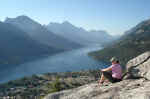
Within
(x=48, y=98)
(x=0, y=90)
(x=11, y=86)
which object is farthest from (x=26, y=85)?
(x=48, y=98)

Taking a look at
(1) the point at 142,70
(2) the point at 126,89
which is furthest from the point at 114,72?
(1) the point at 142,70

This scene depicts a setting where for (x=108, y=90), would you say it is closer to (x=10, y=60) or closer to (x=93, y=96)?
(x=93, y=96)

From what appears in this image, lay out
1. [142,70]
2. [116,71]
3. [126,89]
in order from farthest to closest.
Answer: [142,70], [116,71], [126,89]

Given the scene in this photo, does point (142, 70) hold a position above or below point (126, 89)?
above

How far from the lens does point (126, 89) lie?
28.0ft

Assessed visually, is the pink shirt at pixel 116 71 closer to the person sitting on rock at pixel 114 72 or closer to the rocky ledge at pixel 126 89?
the person sitting on rock at pixel 114 72

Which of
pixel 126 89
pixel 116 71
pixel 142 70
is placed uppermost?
pixel 116 71

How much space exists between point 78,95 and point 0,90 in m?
79.1

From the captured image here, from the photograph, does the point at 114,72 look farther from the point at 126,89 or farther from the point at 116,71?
the point at 126,89

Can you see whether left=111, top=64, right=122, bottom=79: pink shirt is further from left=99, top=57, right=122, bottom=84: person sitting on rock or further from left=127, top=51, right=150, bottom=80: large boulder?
left=127, top=51, right=150, bottom=80: large boulder

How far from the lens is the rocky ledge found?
7.62 metres

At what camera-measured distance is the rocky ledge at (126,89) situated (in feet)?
25.0

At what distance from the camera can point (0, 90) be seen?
250ft

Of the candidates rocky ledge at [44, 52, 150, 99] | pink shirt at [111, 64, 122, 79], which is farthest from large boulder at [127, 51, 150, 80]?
pink shirt at [111, 64, 122, 79]
